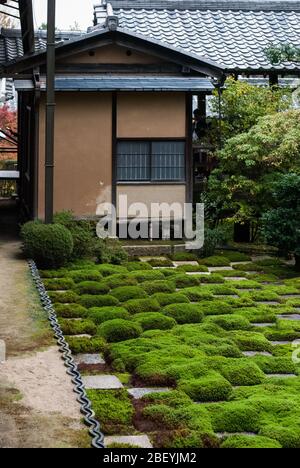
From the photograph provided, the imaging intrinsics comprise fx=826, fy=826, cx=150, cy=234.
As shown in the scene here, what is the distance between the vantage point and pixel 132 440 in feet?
24.5

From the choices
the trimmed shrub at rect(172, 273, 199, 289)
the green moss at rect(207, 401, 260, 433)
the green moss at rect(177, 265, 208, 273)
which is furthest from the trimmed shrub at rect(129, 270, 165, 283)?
the green moss at rect(207, 401, 260, 433)

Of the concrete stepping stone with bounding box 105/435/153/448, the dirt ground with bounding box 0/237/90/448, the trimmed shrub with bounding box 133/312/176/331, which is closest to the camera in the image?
the dirt ground with bounding box 0/237/90/448

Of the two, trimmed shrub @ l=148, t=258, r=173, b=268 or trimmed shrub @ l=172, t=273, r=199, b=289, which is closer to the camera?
trimmed shrub @ l=172, t=273, r=199, b=289

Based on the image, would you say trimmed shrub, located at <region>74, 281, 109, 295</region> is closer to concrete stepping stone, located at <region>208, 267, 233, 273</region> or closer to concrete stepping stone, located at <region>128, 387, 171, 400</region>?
concrete stepping stone, located at <region>208, 267, 233, 273</region>

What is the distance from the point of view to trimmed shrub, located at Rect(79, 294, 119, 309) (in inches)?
518

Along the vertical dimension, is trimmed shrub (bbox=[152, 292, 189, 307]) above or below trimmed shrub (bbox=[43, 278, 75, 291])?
below

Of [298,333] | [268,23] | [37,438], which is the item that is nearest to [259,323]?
[298,333]

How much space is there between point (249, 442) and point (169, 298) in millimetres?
6291

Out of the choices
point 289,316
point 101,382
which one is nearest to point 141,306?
point 289,316

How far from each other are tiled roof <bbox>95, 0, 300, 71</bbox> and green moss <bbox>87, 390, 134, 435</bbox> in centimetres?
1444

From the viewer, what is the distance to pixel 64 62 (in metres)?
18.6

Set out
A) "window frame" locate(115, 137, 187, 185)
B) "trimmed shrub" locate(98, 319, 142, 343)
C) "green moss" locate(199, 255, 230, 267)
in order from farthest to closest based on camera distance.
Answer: "window frame" locate(115, 137, 187, 185)
"green moss" locate(199, 255, 230, 267)
"trimmed shrub" locate(98, 319, 142, 343)

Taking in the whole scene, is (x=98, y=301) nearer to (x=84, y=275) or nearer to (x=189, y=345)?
(x=84, y=275)

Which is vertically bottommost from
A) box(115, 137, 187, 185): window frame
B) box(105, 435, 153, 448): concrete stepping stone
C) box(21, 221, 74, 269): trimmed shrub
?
box(105, 435, 153, 448): concrete stepping stone
